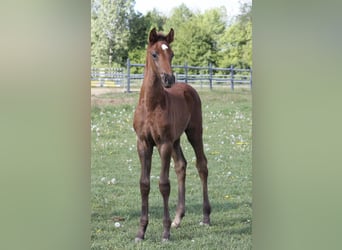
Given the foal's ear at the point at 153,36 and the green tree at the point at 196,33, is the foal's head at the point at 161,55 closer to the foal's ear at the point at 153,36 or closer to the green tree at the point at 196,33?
the foal's ear at the point at 153,36

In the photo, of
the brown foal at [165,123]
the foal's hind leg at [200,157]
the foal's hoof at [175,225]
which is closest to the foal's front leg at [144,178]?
the brown foal at [165,123]

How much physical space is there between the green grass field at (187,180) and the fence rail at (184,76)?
7 cm

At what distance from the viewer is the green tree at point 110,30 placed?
131 inches

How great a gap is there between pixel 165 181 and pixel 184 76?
72 centimetres

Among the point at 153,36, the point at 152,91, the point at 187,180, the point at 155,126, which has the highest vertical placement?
the point at 153,36

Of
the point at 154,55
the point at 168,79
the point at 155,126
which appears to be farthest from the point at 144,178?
the point at 154,55

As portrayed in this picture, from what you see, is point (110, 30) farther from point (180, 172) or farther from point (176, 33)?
point (180, 172)

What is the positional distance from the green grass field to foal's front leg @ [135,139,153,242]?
4 centimetres

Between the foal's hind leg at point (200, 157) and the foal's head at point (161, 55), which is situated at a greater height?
the foal's head at point (161, 55)

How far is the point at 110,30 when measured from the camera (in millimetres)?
3355

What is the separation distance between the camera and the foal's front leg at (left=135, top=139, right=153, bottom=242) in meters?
3.32

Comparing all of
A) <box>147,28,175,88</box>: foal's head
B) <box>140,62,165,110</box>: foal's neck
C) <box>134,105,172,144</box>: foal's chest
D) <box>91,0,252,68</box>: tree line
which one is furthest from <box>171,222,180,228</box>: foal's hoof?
<box>91,0,252,68</box>: tree line

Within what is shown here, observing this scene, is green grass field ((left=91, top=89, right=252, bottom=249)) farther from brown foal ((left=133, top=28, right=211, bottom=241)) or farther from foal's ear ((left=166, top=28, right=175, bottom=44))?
foal's ear ((left=166, top=28, right=175, bottom=44))
